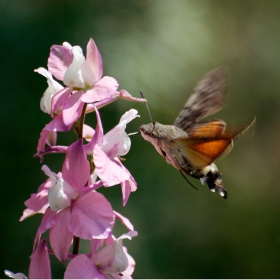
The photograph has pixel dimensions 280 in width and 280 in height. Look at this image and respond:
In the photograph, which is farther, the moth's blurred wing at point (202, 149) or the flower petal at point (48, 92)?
the moth's blurred wing at point (202, 149)

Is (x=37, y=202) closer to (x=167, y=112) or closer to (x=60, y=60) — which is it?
(x=60, y=60)

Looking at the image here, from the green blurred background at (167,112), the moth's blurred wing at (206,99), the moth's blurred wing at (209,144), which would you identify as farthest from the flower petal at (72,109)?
the green blurred background at (167,112)

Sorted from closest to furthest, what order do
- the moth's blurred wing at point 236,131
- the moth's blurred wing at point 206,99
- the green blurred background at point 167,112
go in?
the moth's blurred wing at point 236,131, the moth's blurred wing at point 206,99, the green blurred background at point 167,112

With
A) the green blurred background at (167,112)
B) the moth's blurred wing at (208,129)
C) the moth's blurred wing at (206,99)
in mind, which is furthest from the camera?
the green blurred background at (167,112)

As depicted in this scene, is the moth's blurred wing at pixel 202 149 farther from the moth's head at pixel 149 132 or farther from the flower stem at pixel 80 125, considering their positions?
the flower stem at pixel 80 125

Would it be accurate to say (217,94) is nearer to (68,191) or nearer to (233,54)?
(68,191)

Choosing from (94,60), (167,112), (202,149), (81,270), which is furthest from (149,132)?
(167,112)

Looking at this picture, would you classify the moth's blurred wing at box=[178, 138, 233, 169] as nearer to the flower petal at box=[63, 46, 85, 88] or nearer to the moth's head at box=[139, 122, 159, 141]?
the moth's head at box=[139, 122, 159, 141]

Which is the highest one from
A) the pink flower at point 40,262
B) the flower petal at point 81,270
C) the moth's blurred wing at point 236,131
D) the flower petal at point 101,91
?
the flower petal at point 101,91
